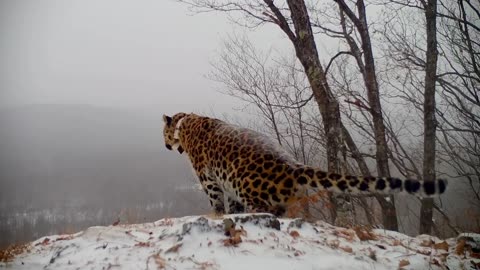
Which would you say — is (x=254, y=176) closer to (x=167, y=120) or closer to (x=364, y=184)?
(x=364, y=184)

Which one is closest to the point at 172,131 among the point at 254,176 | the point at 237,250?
the point at 254,176

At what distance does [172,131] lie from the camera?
351 inches

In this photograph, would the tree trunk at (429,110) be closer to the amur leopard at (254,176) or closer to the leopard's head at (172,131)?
the amur leopard at (254,176)

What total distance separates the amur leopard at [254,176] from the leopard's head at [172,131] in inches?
26.3

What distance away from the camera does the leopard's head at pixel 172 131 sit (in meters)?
8.73

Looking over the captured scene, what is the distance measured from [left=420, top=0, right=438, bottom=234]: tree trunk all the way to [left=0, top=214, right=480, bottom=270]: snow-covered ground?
7.09 m

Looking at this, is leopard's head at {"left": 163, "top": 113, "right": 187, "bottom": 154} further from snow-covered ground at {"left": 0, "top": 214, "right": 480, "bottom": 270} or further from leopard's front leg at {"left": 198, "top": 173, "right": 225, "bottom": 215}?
snow-covered ground at {"left": 0, "top": 214, "right": 480, "bottom": 270}

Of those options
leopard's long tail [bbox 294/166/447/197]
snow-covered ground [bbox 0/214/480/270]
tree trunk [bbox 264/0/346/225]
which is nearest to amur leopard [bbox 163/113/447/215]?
leopard's long tail [bbox 294/166/447/197]

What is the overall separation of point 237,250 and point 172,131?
211 inches

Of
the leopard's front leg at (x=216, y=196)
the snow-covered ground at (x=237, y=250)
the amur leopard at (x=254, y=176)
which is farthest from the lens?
the leopard's front leg at (x=216, y=196)

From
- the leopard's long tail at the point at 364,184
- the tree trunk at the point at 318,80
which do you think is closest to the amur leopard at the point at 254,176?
the leopard's long tail at the point at 364,184

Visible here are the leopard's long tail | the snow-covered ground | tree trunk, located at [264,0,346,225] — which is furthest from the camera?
tree trunk, located at [264,0,346,225]

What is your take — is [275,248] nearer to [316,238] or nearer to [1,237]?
[316,238]

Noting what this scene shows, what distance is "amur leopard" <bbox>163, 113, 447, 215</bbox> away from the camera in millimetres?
4629
